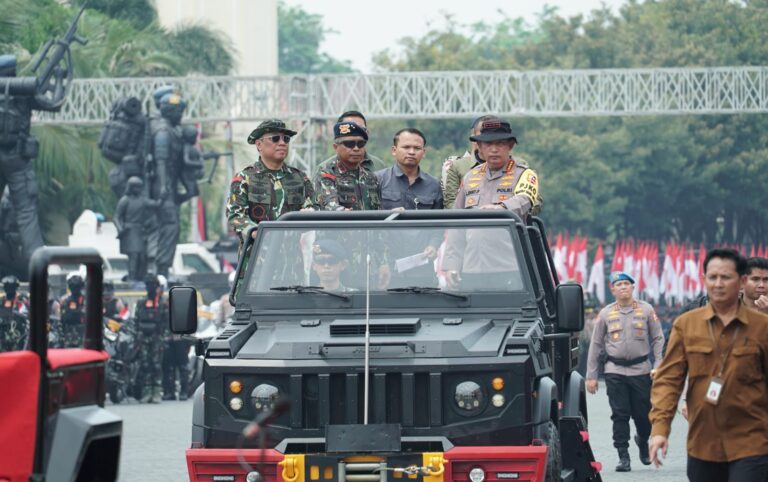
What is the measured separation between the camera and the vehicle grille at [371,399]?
35.3 feet

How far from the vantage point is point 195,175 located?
136ft

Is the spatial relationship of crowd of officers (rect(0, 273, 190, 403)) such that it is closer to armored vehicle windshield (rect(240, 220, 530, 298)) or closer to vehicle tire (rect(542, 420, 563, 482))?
armored vehicle windshield (rect(240, 220, 530, 298))

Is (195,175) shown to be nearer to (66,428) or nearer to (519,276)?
(519,276)

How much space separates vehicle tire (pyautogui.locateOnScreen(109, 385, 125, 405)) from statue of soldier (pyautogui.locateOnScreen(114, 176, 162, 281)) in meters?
9.14

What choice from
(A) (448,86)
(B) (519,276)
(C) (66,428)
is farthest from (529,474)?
(A) (448,86)

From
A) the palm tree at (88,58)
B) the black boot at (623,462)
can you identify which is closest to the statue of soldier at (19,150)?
the palm tree at (88,58)

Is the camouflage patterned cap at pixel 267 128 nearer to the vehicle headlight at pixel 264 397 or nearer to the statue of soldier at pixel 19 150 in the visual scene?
the vehicle headlight at pixel 264 397

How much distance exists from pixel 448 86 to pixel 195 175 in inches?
769

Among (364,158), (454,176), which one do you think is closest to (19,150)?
(454,176)

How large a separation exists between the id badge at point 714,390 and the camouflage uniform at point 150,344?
21.0 meters

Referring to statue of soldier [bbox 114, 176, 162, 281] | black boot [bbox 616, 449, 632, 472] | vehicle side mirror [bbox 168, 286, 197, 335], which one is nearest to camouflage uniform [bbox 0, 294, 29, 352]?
black boot [bbox 616, 449, 632, 472]

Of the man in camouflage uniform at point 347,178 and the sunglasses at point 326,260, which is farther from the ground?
the man in camouflage uniform at point 347,178

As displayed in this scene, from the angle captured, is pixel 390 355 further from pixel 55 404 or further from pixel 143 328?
pixel 143 328

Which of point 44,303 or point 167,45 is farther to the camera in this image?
point 167,45
